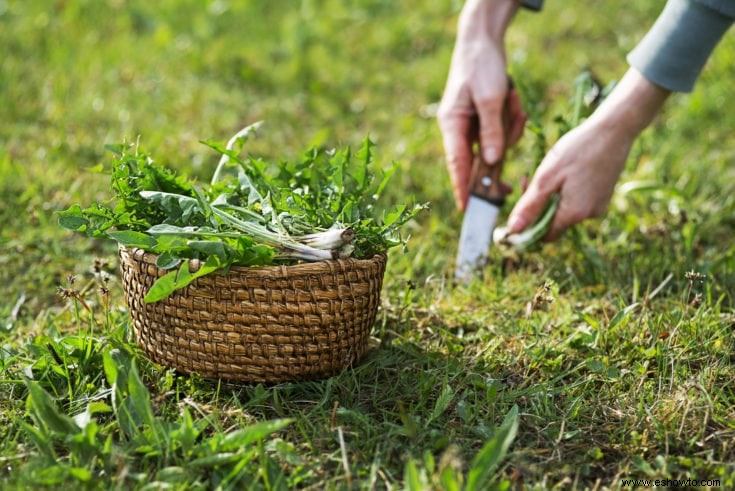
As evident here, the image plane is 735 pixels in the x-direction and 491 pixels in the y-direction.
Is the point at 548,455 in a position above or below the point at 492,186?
below

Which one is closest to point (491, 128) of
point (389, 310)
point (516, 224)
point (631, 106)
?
point (516, 224)

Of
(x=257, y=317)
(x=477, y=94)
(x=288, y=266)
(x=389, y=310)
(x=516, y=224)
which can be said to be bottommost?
(x=389, y=310)

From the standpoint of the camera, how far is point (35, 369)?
190cm

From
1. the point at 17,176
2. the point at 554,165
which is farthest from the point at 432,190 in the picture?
the point at 17,176

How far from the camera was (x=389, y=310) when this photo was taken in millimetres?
2322

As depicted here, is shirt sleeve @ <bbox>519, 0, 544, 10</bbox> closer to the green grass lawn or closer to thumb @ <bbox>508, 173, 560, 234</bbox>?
the green grass lawn

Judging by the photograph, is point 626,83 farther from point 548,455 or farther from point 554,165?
point 548,455

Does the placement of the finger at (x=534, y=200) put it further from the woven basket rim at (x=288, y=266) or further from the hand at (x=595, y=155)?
the woven basket rim at (x=288, y=266)

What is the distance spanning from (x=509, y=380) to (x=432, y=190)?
1.32 meters

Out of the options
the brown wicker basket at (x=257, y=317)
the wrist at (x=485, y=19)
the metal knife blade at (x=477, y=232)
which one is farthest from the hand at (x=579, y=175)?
the brown wicker basket at (x=257, y=317)

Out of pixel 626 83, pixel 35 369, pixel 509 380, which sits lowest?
pixel 509 380

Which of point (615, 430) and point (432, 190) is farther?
point (432, 190)

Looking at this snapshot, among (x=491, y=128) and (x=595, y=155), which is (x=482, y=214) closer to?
(x=491, y=128)

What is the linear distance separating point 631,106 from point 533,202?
421 mm
